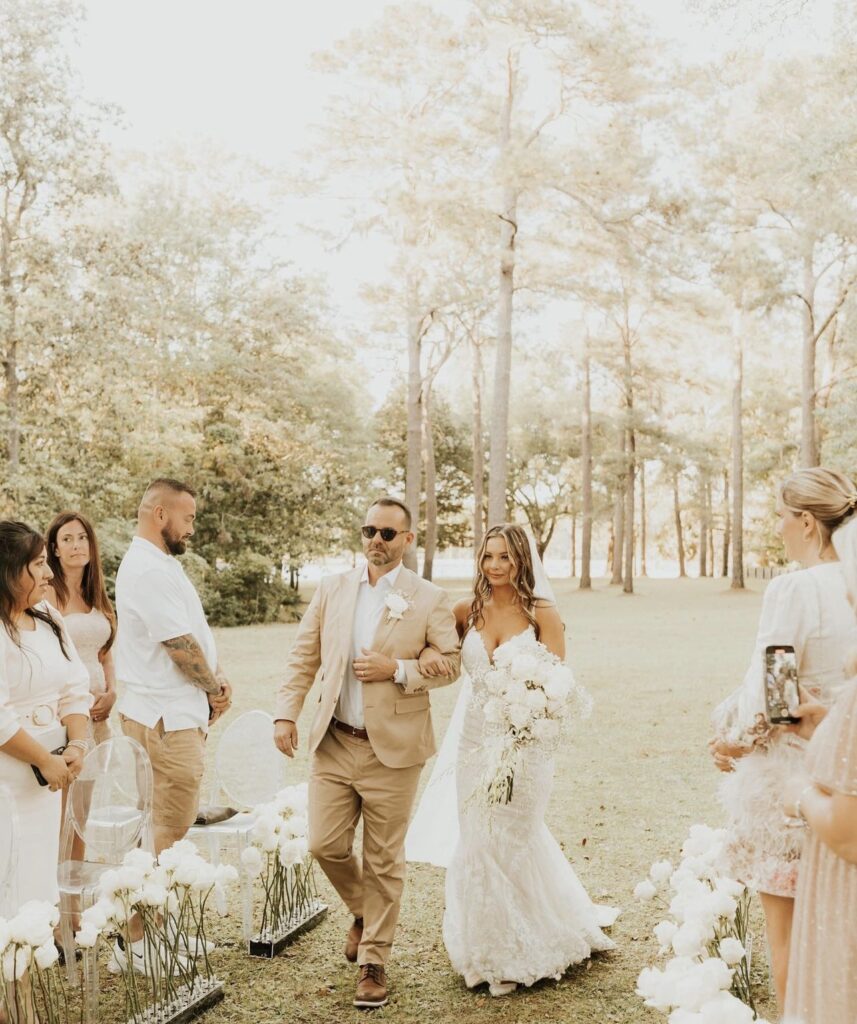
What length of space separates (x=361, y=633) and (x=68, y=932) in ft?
5.74

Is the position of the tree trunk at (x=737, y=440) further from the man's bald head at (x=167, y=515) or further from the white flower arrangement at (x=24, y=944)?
the white flower arrangement at (x=24, y=944)

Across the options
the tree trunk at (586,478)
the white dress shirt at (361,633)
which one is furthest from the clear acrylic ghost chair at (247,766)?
the tree trunk at (586,478)

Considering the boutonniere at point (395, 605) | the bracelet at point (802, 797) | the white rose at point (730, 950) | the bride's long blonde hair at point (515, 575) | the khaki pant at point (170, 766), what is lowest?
the white rose at point (730, 950)

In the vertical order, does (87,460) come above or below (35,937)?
above

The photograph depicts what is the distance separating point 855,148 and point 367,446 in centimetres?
1524

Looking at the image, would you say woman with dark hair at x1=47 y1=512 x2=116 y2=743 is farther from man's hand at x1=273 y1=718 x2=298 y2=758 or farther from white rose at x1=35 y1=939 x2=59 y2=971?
white rose at x1=35 y1=939 x2=59 y2=971

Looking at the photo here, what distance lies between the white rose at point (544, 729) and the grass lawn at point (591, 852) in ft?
1.69

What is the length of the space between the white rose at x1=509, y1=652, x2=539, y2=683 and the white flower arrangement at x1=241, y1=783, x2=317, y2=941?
1.41 m

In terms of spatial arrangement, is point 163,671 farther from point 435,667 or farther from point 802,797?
point 802,797

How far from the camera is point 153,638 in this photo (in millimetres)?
4570

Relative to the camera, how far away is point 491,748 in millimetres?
4121

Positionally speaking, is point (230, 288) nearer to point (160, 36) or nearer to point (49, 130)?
point (160, 36)

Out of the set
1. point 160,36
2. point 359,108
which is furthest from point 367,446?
point 160,36

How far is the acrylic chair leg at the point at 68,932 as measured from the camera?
13.7 ft
